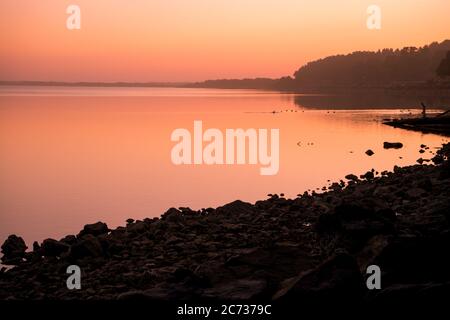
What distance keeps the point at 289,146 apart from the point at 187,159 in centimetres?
917

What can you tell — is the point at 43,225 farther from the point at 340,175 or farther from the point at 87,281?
the point at 340,175

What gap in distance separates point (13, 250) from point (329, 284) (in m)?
10.9

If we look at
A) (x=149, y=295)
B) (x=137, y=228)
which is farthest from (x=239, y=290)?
(x=137, y=228)

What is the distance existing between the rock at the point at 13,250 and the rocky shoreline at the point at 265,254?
3cm

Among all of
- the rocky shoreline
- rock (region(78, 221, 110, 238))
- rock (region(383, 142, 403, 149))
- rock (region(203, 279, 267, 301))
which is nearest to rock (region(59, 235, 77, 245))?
the rocky shoreline

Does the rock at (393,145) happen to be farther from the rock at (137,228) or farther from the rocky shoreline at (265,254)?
the rock at (137,228)

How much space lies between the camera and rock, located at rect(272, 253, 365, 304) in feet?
27.8

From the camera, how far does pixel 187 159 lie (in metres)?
40.5

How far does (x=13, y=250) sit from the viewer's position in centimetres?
1625

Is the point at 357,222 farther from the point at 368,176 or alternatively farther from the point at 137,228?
the point at 368,176

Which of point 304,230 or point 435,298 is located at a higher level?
point 435,298
